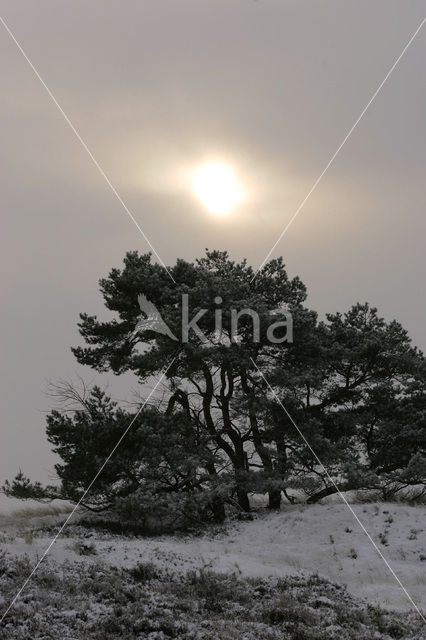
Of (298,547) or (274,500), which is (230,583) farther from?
(274,500)

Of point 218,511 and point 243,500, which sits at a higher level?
point 243,500

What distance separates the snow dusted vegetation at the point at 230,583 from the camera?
442 inches

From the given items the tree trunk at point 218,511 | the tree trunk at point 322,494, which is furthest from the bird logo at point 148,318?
the tree trunk at point 322,494

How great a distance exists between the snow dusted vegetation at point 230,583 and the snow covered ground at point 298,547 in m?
0.04

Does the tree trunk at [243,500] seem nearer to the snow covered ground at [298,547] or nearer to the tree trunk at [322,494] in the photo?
the snow covered ground at [298,547]

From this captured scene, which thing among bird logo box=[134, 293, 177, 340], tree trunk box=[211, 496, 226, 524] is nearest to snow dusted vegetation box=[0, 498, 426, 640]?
tree trunk box=[211, 496, 226, 524]

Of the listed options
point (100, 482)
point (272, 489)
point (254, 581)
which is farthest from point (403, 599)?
point (100, 482)

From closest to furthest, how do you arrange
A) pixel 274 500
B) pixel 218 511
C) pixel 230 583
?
pixel 230 583 < pixel 218 511 < pixel 274 500

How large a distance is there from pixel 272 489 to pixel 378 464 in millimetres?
5433

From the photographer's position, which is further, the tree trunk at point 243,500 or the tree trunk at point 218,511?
the tree trunk at point 243,500

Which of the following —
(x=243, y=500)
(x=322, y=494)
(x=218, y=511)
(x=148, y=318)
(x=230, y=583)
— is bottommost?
(x=230, y=583)

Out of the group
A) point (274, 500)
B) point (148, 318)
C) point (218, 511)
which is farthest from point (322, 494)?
point (148, 318)

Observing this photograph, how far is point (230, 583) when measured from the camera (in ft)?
47.3

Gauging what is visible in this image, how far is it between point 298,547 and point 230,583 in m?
6.84
